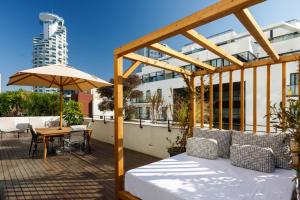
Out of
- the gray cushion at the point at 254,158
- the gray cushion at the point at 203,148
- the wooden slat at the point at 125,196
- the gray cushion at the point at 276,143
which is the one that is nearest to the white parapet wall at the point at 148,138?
the gray cushion at the point at 203,148

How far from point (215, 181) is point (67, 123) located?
6804 mm

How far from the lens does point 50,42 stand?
8762cm

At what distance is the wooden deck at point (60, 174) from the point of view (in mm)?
3369

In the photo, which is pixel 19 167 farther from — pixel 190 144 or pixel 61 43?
pixel 61 43

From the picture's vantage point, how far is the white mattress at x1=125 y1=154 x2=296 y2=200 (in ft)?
7.21

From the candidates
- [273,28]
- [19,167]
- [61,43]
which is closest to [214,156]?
[19,167]

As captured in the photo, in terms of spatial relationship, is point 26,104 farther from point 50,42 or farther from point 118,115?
point 50,42

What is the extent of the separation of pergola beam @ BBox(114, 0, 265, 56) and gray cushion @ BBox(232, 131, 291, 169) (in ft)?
6.80

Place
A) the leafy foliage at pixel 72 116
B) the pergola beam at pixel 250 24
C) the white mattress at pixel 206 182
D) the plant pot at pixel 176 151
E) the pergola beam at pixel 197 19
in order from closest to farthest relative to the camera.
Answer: the pergola beam at pixel 197 19 → the pergola beam at pixel 250 24 → the white mattress at pixel 206 182 → the plant pot at pixel 176 151 → the leafy foliage at pixel 72 116

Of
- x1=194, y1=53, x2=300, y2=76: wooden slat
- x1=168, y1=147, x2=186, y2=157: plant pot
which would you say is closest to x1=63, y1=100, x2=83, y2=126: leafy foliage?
x1=168, y1=147, x2=186, y2=157: plant pot

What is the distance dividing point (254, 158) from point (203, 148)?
894mm

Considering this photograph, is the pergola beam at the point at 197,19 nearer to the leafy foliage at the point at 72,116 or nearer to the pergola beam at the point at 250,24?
the pergola beam at the point at 250,24

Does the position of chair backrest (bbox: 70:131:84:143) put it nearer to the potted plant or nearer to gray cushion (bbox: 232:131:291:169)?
the potted plant

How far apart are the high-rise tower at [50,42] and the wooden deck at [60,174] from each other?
7756cm
